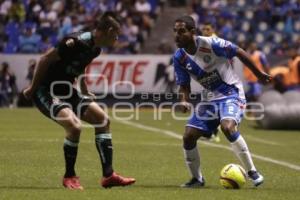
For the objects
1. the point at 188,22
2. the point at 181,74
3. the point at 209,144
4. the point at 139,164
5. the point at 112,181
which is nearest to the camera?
the point at 112,181

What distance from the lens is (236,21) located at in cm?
3025

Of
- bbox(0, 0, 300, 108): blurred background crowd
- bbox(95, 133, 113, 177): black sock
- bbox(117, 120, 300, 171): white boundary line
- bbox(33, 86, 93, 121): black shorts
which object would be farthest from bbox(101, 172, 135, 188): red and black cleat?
bbox(0, 0, 300, 108): blurred background crowd

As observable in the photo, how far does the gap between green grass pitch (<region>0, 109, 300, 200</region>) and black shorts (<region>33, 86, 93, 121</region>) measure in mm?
869

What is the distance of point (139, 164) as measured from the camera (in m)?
12.6

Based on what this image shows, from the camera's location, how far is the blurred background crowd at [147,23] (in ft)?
96.3

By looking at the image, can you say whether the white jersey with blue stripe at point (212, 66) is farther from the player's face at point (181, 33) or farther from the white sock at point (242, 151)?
the white sock at point (242, 151)

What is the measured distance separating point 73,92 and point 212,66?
65.2 inches

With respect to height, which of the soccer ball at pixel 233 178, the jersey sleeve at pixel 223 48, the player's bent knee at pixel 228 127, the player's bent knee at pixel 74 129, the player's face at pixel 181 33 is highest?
the player's face at pixel 181 33

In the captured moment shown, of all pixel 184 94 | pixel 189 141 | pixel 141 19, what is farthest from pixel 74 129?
pixel 141 19

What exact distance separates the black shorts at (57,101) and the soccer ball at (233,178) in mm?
1777

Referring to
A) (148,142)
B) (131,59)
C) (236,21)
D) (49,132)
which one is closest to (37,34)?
(131,59)

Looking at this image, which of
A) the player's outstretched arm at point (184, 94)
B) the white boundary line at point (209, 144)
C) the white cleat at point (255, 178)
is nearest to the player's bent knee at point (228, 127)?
the white cleat at point (255, 178)

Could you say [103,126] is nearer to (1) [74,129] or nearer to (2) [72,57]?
(1) [74,129]

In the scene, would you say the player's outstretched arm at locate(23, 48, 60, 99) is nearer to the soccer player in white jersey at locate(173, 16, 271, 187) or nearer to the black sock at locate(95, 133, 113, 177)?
the black sock at locate(95, 133, 113, 177)
